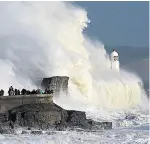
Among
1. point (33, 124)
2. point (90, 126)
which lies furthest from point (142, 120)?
point (33, 124)

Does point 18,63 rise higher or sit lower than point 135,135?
higher

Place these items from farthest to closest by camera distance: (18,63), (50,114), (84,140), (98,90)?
(98,90) → (18,63) → (50,114) → (84,140)

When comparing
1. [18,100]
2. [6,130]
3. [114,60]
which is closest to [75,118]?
[18,100]

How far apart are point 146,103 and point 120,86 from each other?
135 inches

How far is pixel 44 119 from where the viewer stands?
36781 millimetres

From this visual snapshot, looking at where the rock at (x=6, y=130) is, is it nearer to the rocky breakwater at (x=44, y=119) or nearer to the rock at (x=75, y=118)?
the rocky breakwater at (x=44, y=119)

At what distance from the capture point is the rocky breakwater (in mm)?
36062

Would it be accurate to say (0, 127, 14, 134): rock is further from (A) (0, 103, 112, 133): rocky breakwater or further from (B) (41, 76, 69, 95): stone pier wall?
(B) (41, 76, 69, 95): stone pier wall

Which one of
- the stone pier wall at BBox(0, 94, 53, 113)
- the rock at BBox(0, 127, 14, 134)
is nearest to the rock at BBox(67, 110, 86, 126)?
the stone pier wall at BBox(0, 94, 53, 113)

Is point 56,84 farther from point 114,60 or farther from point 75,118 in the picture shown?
point 114,60

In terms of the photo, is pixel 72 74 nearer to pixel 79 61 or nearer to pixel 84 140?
pixel 79 61

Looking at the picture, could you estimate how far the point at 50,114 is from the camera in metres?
37.2

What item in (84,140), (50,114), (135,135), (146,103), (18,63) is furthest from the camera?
(146,103)

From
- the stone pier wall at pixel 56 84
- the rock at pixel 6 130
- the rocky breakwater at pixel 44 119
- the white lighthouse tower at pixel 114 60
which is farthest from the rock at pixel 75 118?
the white lighthouse tower at pixel 114 60
